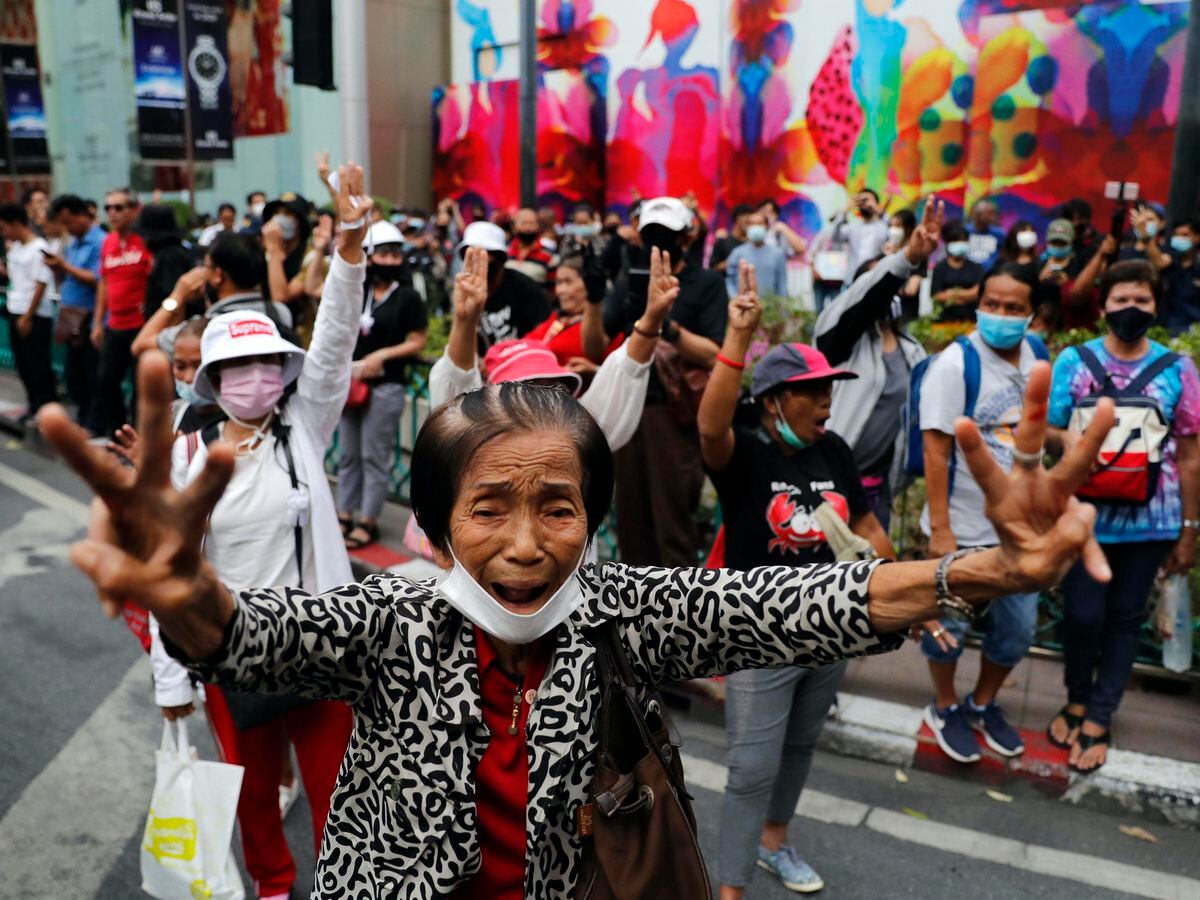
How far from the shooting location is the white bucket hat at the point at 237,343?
9.97 ft

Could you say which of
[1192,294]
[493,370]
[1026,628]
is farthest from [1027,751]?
[1192,294]

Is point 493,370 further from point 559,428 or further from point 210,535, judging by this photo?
point 559,428

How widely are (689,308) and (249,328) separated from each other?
2456 millimetres

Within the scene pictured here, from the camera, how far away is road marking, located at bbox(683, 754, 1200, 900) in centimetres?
359

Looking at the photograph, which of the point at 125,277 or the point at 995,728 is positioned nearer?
the point at 995,728

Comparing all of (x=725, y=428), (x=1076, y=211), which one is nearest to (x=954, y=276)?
(x=1076, y=211)

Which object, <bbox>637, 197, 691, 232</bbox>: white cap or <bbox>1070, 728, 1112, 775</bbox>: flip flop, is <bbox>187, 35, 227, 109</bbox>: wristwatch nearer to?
<bbox>637, 197, 691, 232</bbox>: white cap

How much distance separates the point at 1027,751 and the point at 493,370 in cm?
258

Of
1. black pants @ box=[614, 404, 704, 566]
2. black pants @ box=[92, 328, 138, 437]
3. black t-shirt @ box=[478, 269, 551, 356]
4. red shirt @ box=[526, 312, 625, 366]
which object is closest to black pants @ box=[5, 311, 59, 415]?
black pants @ box=[92, 328, 138, 437]

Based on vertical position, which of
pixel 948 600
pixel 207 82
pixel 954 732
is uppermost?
pixel 207 82

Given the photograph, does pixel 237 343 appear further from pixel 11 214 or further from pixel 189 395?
pixel 11 214

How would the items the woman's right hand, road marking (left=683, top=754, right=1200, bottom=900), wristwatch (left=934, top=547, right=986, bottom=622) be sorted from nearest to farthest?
the woman's right hand, wristwatch (left=934, top=547, right=986, bottom=622), road marking (left=683, top=754, right=1200, bottom=900)

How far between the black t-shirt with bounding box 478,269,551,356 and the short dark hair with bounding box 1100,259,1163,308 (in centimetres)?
262

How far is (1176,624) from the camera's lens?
4.28 m
